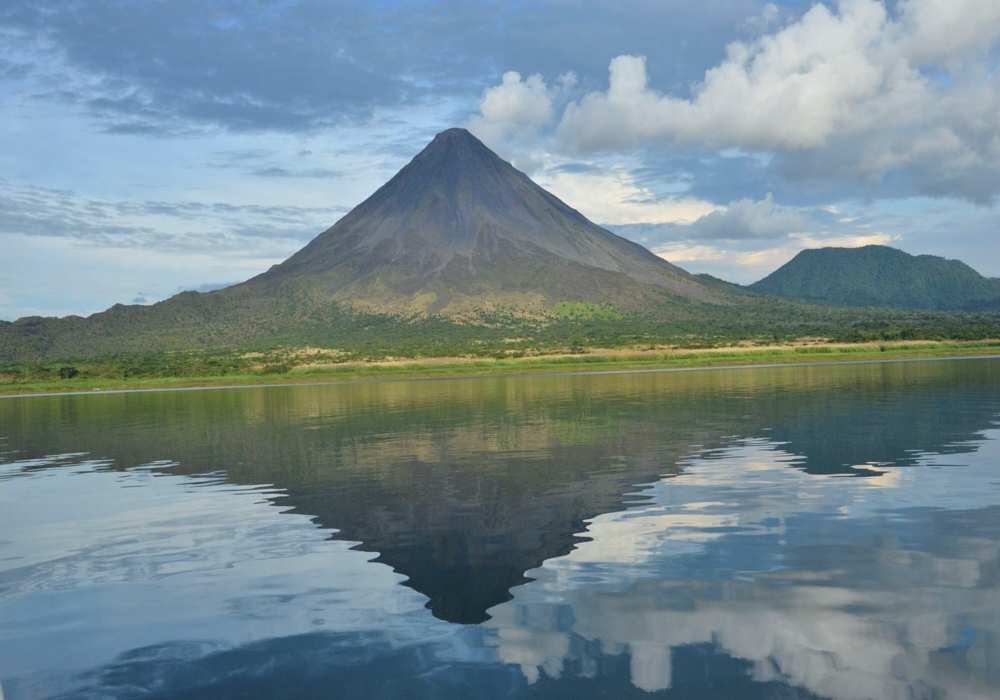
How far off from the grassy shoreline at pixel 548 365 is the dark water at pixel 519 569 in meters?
84.2

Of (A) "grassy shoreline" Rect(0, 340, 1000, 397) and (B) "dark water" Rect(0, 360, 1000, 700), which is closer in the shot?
(B) "dark water" Rect(0, 360, 1000, 700)

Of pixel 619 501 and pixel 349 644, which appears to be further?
pixel 619 501

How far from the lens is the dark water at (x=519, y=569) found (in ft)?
36.3

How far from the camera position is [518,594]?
14227 mm

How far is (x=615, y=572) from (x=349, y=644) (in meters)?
5.26

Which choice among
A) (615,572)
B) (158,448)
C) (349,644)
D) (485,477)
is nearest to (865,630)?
(615,572)

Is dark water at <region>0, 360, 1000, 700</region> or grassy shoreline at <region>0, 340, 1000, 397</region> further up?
grassy shoreline at <region>0, 340, 1000, 397</region>

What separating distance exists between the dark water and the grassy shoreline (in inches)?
3314

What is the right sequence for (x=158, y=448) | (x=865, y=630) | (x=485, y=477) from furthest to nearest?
(x=158, y=448)
(x=485, y=477)
(x=865, y=630)

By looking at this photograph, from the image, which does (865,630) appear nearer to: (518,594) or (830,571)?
(830,571)

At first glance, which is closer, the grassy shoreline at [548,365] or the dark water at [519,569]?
the dark water at [519,569]

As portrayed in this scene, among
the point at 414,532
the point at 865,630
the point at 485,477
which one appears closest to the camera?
the point at 865,630

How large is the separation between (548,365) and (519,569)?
4386 inches

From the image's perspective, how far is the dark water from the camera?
11.1 metres
